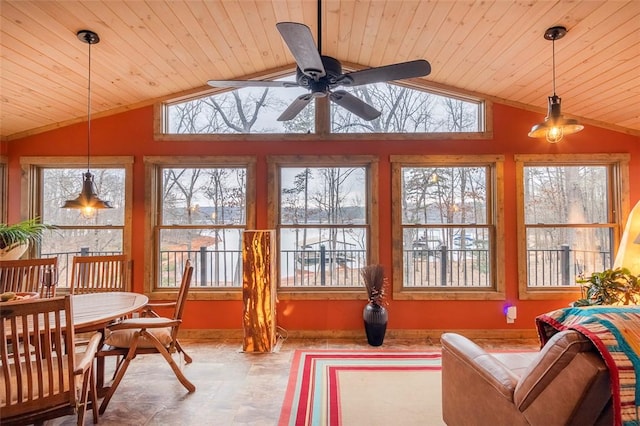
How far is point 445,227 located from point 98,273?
3.94 metres

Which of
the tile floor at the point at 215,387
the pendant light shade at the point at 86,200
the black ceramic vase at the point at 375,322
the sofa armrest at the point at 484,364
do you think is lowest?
the tile floor at the point at 215,387

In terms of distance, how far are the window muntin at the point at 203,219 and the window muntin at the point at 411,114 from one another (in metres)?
1.47

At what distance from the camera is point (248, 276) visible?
3.63 meters

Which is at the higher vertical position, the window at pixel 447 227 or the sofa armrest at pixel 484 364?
the window at pixel 447 227

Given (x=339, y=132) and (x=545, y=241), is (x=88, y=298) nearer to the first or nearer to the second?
(x=339, y=132)

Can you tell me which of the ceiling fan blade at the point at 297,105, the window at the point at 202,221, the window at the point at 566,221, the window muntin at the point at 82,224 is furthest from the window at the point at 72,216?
the window at the point at 566,221

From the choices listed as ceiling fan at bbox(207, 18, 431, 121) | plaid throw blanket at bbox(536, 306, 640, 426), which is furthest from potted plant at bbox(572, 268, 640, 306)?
ceiling fan at bbox(207, 18, 431, 121)

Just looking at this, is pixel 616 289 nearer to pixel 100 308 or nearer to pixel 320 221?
pixel 320 221

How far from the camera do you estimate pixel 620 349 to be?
1225mm

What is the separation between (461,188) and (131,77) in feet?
12.8

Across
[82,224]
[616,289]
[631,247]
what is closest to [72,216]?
[82,224]

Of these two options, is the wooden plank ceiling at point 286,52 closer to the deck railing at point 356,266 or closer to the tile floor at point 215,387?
the deck railing at point 356,266

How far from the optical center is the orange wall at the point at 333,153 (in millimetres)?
4059

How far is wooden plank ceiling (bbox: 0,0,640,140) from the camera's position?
2.55 metres
